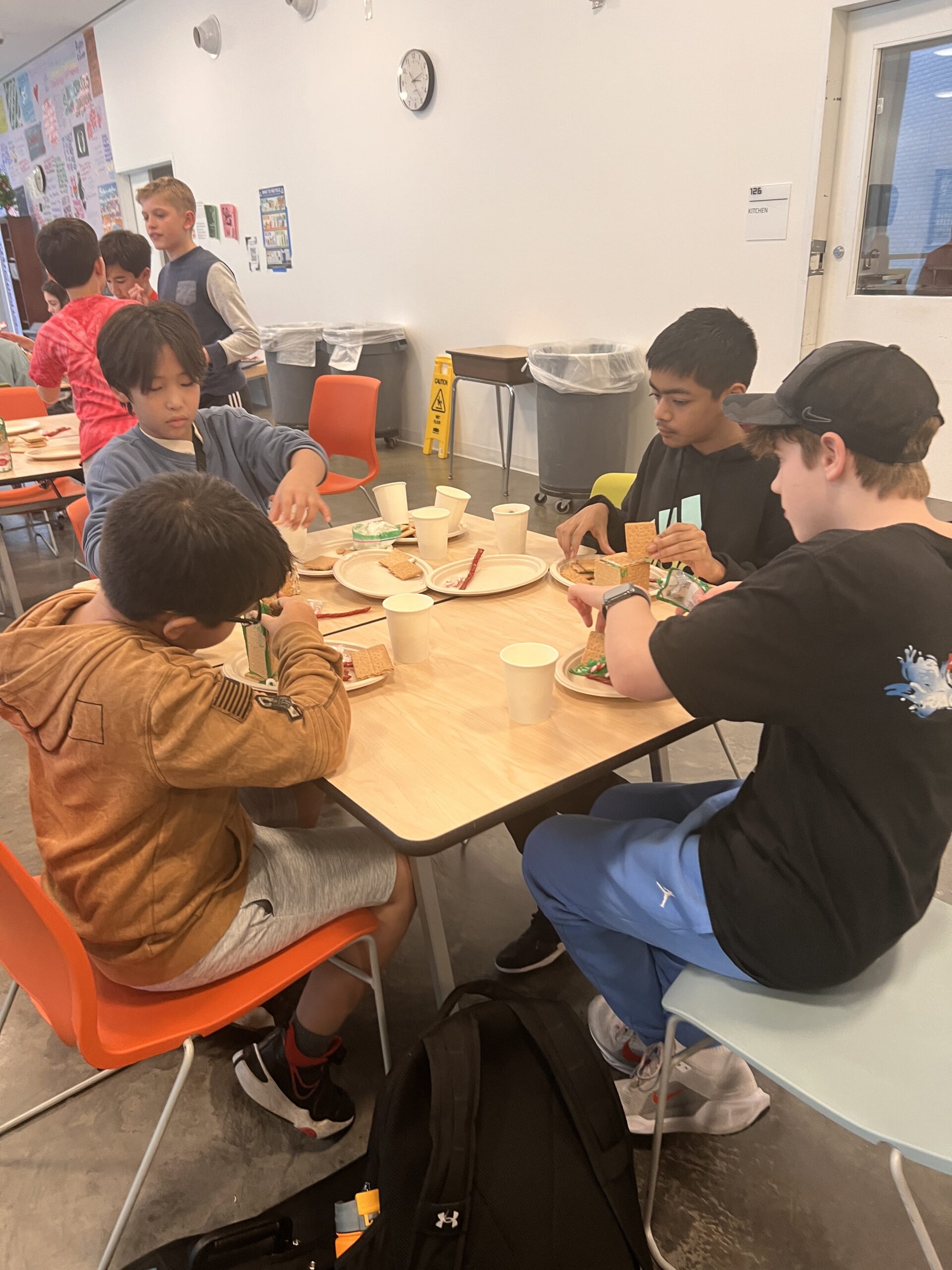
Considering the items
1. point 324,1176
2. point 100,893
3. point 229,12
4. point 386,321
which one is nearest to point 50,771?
point 100,893

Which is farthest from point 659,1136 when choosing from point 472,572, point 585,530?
point 585,530

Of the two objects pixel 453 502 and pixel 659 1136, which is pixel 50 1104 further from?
pixel 453 502

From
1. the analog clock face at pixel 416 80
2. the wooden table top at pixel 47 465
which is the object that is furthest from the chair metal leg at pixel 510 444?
the wooden table top at pixel 47 465

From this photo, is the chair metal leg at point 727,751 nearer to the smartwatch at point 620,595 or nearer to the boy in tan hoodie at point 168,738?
the smartwatch at point 620,595

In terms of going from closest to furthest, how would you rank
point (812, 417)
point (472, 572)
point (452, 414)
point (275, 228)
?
point (812, 417)
point (472, 572)
point (452, 414)
point (275, 228)

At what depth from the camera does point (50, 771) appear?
117 centimetres

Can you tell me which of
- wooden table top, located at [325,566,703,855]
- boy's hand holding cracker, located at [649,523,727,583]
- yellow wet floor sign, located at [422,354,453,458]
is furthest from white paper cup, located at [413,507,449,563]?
yellow wet floor sign, located at [422,354,453,458]

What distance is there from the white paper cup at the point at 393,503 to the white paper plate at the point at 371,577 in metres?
0.13

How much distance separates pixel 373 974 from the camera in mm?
1390

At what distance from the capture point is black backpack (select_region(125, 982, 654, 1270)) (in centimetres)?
111

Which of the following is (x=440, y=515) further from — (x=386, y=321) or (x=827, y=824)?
(x=386, y=321)

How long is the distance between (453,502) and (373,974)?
1129 mm

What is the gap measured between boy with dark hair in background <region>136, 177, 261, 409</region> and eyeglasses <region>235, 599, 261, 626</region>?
2575mm

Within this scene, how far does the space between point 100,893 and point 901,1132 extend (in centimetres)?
102
